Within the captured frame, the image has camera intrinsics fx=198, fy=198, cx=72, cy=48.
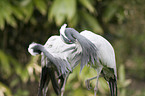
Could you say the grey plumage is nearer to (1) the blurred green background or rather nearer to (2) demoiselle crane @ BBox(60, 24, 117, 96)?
(2) demoiselle crane @ BBox(60, 24, 117, 96)

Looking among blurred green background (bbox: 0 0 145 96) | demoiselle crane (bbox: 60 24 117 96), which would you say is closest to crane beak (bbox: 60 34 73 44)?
demoiselle crane (bbox: 60 24 117 96)

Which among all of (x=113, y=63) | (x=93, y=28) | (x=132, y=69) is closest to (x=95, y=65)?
(x=113, y=63)

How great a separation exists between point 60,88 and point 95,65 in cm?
6

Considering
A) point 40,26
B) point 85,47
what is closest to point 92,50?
point 85,47

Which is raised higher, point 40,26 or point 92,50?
point 40,26

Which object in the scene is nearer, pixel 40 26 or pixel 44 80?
pixel 44 80

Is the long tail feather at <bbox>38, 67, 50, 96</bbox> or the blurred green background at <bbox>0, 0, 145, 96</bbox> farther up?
the blurred green background at <bbox>0, 0, 145, 96</bbox>

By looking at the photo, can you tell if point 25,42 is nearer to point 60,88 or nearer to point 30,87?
point 30,87

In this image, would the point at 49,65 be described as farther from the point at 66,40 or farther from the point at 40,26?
the point at 40,26

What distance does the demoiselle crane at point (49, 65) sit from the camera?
25 centimetres

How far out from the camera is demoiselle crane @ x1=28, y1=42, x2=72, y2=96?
0.82ft

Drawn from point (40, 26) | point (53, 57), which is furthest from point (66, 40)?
point (40, 26)

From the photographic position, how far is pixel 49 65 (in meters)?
0.26

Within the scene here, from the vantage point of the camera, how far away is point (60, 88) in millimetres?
269
